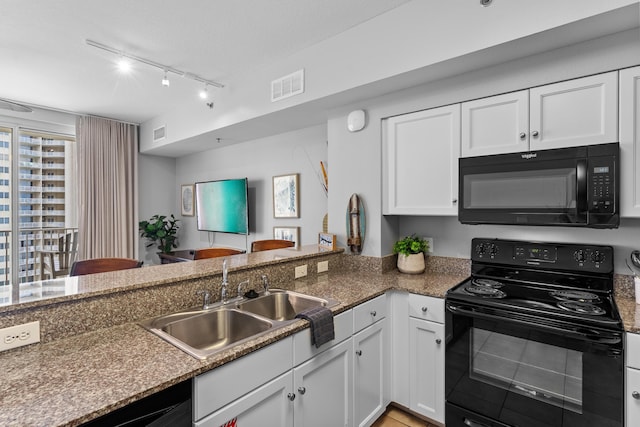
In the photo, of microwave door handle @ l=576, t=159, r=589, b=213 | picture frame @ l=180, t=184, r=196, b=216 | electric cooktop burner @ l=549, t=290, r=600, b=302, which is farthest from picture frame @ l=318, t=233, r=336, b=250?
picture frame @ l=180, t=184, r=196, b=216

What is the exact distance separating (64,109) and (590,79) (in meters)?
5.28

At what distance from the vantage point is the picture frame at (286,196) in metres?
3.66

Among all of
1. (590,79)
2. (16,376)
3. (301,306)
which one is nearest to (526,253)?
(590,79)

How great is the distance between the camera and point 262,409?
129 cm

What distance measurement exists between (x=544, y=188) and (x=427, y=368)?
1272 millimetres

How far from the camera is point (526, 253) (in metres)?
2.08

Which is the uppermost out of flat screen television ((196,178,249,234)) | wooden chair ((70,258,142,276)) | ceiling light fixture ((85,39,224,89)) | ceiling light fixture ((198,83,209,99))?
ceiling light fixture ((85,39,224,89))

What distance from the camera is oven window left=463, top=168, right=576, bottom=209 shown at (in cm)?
172

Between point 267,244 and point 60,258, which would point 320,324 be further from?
point 60,258

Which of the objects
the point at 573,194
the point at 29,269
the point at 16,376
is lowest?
the point at 29,269

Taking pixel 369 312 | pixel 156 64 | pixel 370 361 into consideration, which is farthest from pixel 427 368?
pixel 156 64

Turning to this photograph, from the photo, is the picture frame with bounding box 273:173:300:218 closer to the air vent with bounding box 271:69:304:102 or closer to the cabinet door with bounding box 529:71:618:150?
the air vent with bounding box 271:69:304:102

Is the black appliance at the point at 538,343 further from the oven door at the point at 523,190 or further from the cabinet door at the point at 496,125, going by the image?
the cabinet door at the point at 496,125

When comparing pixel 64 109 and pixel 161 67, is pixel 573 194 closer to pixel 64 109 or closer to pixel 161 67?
pixel 161 67
